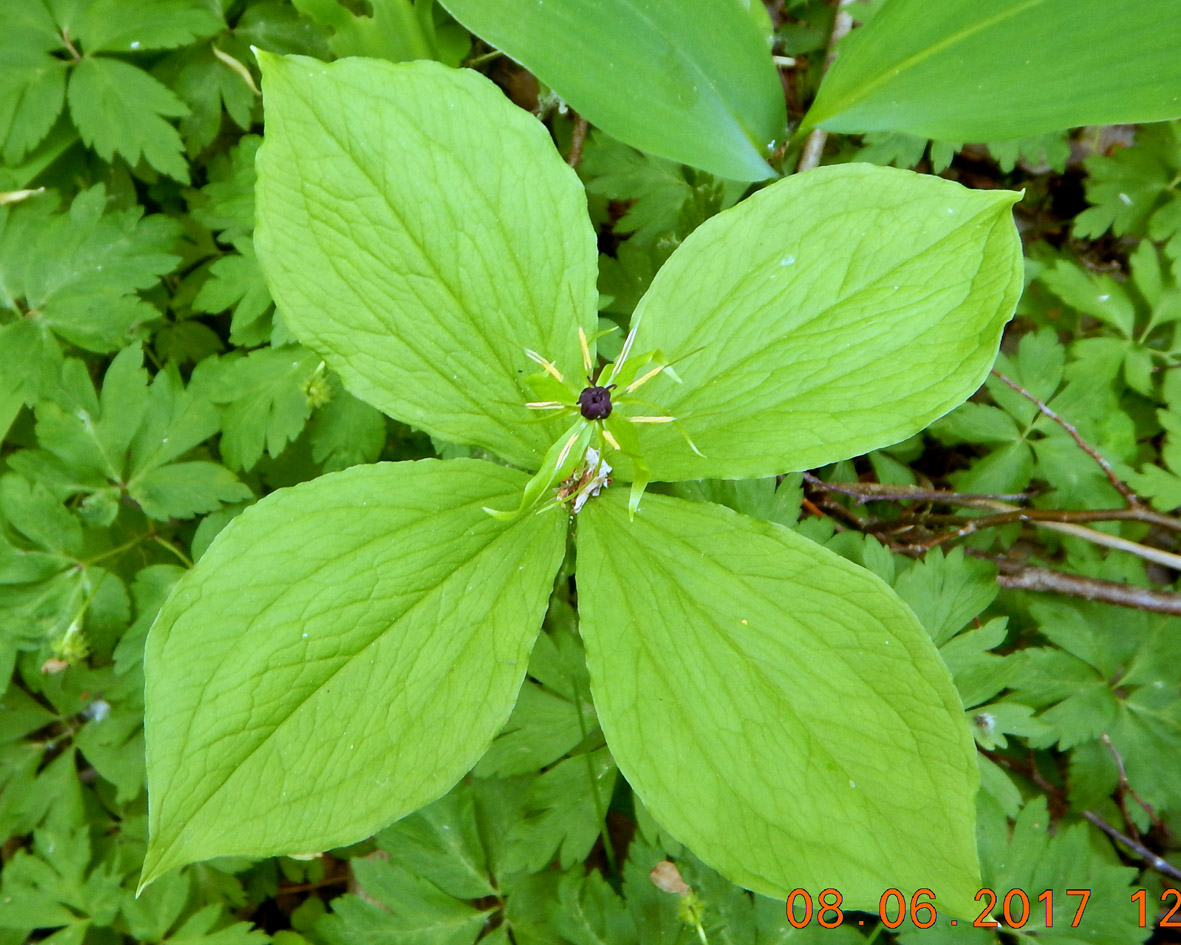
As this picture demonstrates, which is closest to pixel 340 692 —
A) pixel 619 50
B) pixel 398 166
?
pixel 398 166

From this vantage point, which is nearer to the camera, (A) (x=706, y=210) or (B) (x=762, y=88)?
(B) (x=762, y=88)

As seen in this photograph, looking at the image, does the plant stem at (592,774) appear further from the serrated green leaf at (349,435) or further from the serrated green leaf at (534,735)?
the serrated green leaf at (349,435)

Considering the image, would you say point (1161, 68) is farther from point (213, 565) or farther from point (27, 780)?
point (27, 780)

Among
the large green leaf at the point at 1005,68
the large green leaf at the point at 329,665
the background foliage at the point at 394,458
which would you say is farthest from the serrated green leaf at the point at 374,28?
the large green leaf at the point at 329,665

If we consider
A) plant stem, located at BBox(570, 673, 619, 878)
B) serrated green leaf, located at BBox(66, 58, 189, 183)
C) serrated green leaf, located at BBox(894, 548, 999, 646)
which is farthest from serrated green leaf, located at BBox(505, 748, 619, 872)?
serrated green leaf, located at BBox(66, 58, 189, 183)

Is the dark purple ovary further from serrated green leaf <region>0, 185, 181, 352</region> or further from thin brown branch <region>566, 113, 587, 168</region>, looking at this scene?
serrated green leaf <region>0, 185, 181, 352</region>
